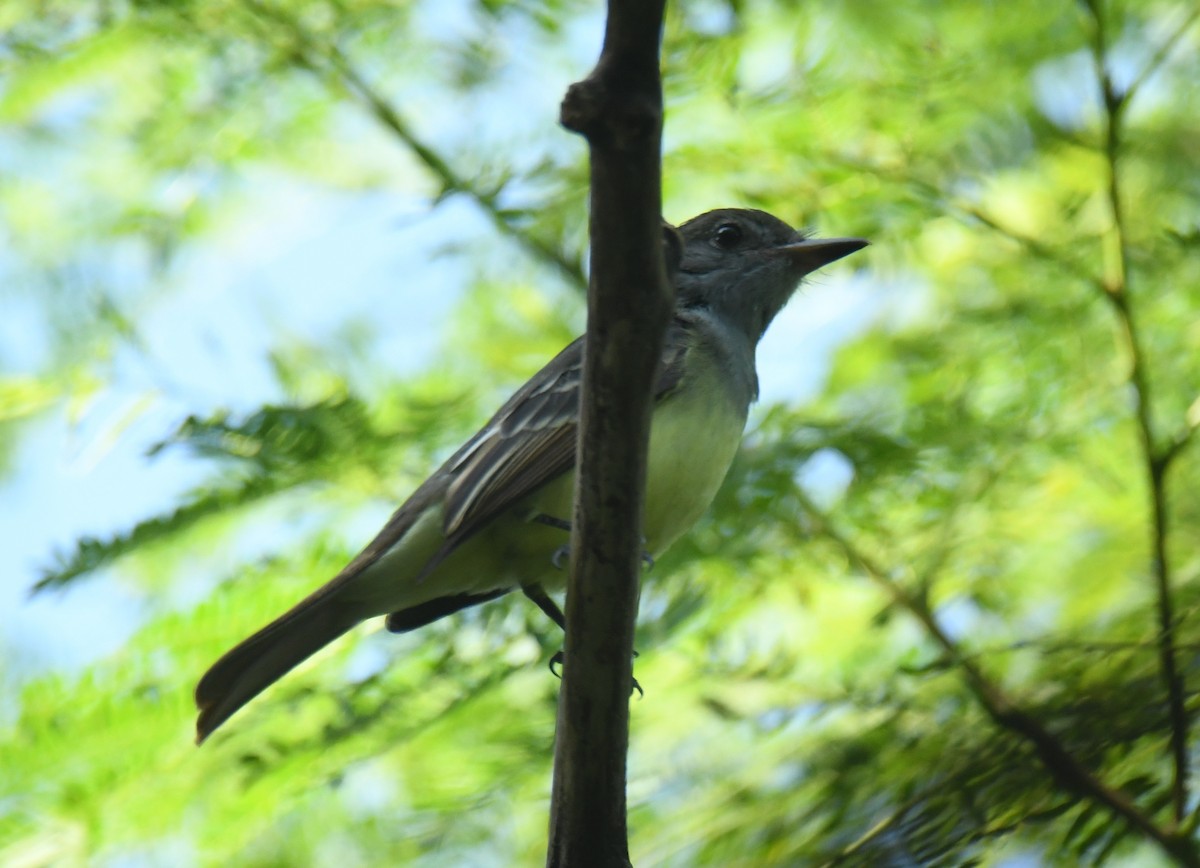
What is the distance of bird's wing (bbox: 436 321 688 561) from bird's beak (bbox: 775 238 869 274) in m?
0.58

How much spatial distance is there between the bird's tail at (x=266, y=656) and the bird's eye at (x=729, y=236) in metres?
1.85

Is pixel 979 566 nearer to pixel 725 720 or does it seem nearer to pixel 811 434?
pixel 811 434

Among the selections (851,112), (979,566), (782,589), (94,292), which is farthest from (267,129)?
(979,566)

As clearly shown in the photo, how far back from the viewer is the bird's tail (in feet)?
12.0

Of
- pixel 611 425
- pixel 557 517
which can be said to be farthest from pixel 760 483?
pixel 611 425

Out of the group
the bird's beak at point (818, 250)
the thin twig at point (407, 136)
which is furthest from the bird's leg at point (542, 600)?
the bird's beak at point (818, 250)

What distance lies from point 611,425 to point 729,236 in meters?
Answer: 2.81

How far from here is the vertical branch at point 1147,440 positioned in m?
2.75

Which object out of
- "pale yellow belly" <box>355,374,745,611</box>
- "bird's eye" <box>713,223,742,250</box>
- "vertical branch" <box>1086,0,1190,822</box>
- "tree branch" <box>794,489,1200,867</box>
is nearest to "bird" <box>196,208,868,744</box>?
"pale yellow belly" <box>355,374,745,611</box>

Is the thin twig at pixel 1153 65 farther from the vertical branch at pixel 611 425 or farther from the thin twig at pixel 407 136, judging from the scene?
the vertical branch at pixel 611 425

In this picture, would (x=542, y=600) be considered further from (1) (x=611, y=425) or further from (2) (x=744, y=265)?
(1) (x=611, y=425)

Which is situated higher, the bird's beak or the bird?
the bird's beak

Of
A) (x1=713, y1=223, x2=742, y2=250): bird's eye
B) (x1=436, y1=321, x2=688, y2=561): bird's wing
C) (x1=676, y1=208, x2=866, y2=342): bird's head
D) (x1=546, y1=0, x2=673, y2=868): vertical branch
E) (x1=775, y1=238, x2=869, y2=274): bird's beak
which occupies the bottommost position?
(x1=546, y1=0, x2=673, y2=868): vertical branch

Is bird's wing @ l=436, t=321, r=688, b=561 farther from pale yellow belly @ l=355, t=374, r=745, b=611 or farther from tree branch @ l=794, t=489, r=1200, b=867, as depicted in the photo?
tree branch @ l=794, t=489, r=1200, b=867
